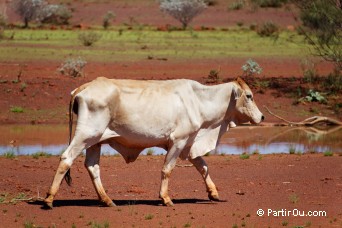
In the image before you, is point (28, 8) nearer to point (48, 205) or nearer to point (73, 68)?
point (73, 68)

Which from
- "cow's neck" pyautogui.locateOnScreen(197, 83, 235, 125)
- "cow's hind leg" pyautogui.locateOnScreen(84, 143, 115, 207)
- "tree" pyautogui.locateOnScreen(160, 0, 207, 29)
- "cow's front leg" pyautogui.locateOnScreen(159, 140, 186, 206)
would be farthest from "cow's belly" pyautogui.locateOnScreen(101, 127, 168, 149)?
"tree" pyautogui.locateOnScreen(160, 0, 207, 29)

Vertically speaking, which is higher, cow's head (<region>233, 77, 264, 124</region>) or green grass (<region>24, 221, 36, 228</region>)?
cow's head (<region>233, 77, 264, 124</region>)

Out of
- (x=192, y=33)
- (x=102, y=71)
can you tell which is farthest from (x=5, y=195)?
(x=192, y=33)

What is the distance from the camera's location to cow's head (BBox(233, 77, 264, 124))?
42.6 feet

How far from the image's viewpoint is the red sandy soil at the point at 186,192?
11242 millimetres

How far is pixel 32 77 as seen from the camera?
29484mm

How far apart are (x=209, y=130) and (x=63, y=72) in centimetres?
1741

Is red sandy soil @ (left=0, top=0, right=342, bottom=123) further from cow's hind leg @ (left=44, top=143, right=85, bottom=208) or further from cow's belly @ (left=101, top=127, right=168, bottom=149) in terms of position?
cow's hind leg @ (left=44, top=143, right=85, bottom=208)

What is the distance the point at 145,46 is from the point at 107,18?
17.4 meters

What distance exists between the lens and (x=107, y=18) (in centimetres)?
5994

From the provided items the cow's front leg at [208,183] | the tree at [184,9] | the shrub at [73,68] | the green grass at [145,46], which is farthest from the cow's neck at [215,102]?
the tree at [184,9]

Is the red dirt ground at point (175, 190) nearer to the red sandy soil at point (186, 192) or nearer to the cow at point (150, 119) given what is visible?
the red sandy soil at point (186, 192)

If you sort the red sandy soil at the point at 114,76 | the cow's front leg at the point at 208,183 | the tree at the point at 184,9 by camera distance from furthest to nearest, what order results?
the tree at the point at 184,9
the red sandy soil at the point at 114,76
the cow's front leg at the point at 208,183

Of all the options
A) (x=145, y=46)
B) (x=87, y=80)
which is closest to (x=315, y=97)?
(x=87, y=80)
